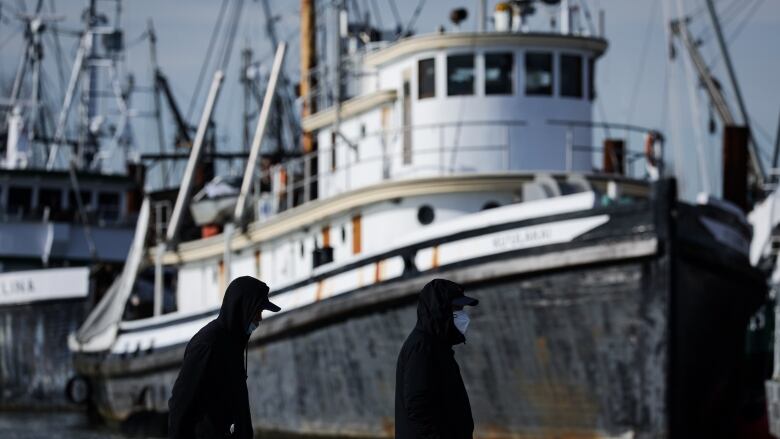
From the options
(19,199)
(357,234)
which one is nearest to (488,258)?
(357,234)

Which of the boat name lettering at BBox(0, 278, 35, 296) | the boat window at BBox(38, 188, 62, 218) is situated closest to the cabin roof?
the boat name lettering at BBox(0, 278, 35, 296)

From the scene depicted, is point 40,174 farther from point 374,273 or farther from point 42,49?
point 374,273

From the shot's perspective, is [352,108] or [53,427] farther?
[53,427]

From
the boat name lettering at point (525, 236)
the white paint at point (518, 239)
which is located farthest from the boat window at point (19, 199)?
the boat name lettering at point (525, 236)

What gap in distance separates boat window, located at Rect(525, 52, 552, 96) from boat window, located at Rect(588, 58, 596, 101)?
707 millimetres

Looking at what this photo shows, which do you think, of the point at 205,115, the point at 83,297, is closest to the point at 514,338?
the point at 205,115

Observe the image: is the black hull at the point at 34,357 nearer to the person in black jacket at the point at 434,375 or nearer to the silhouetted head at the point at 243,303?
the silhouetted head at the point at 243,303

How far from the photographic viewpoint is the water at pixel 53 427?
922 inches

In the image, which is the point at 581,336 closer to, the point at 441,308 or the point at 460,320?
the point at 460,320

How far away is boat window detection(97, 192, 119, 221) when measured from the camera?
115 ft

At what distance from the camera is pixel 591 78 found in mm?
19984

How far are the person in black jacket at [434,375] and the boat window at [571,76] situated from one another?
13.0m

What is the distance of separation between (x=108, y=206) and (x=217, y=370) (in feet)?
95.1

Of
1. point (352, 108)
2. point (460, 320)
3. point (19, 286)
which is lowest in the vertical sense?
point (19, 286)
